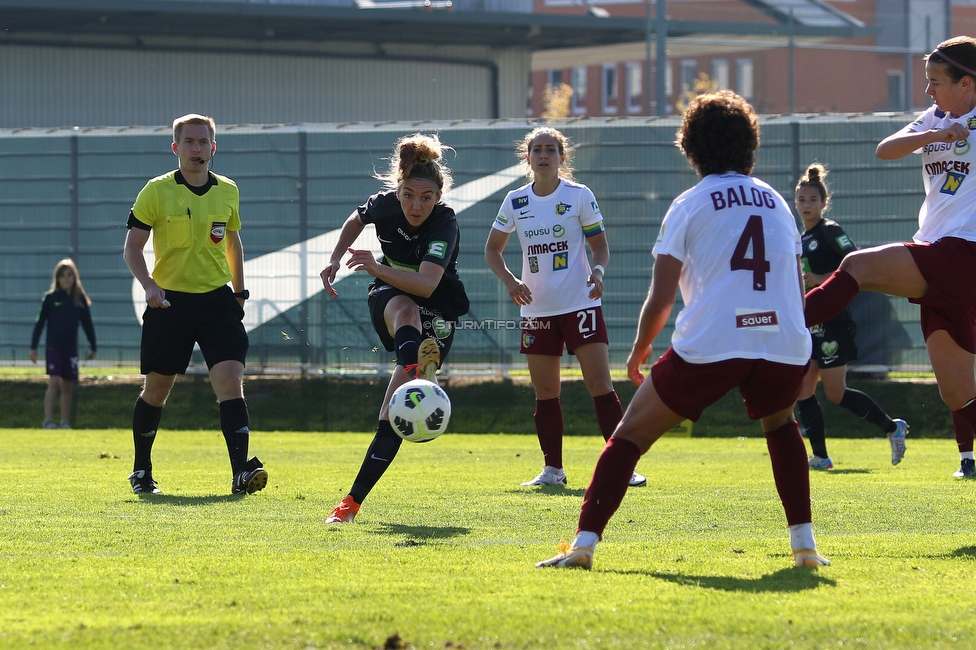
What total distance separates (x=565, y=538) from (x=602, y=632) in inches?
80.8

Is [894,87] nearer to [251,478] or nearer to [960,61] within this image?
[960,61]

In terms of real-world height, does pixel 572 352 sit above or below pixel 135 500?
above

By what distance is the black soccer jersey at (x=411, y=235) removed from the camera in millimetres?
6719

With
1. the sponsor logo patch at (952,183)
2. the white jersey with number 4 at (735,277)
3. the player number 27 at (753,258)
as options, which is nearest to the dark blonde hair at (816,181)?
the sponsor logo patch at (952,183)

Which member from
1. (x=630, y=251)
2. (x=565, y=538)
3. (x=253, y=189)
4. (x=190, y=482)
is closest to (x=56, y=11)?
(x=253, y=189)

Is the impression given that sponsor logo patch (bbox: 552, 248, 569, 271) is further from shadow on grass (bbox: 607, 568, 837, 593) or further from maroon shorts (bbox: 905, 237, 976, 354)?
shadow on grass (bbox: 607, 568, 837, 593)

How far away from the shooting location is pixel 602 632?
354cm

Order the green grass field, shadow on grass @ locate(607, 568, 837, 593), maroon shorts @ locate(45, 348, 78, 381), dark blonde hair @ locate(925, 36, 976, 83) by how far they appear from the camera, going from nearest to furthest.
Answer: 1. the green grass field
2. shadow on grass @ locate(607, 568, 837, 593)
3. dark blonde hair @ locate(925, 36, 976, 83)
4. maroon shorts @ locate(45, 348, 78, 381)

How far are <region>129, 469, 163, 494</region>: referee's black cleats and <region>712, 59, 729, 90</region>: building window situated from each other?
43571mm

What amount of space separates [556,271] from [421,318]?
1.76 meters

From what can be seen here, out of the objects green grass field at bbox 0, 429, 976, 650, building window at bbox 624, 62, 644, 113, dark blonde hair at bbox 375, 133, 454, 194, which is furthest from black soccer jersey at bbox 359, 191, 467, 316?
building window at bbox 624, 62, 644, 113

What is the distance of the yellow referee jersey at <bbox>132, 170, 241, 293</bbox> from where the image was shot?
25.1 feet

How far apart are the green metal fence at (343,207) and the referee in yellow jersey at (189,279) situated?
292 inches

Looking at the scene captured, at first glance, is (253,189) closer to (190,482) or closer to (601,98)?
(190,482)
